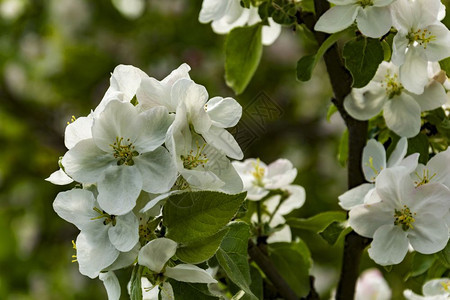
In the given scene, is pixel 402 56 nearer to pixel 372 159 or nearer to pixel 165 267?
pixel 372 159

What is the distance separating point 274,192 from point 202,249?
0.42 meters

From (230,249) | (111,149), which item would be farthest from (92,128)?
(230,249)

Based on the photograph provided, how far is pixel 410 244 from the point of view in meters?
0.94

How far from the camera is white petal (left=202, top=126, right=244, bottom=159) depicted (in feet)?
2.72

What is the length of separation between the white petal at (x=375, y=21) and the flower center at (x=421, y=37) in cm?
4

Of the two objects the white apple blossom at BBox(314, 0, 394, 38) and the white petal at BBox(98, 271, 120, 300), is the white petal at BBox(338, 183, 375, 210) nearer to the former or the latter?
the white apple blossom at BBox(314, 0, 394, 38)

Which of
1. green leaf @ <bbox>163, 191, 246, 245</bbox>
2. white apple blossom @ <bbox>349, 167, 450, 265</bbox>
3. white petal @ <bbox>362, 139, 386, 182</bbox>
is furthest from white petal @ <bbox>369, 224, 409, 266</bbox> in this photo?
green leaf @ <bbox>163, 191, 246, 245</bbox>

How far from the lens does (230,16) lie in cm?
118

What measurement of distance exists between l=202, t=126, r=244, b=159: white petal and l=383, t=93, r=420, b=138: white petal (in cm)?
30

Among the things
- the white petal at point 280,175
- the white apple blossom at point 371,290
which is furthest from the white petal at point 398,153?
the white apple blossom at point 371,290

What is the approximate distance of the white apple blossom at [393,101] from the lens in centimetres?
103

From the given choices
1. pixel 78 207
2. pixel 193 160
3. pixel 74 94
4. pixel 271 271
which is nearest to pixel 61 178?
pixel 78 207

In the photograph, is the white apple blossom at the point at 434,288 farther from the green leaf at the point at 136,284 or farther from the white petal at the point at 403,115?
the green leaf at the point at 136,284

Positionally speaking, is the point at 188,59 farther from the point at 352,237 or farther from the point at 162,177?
the point at 162,177
